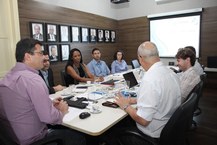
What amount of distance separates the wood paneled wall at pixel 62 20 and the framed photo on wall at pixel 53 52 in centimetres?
14

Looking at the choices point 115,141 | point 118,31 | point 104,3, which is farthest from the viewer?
point 118,31

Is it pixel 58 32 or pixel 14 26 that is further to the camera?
pixel 58 32

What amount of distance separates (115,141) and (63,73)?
1.90 meters

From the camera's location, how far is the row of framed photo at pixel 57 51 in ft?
13.3

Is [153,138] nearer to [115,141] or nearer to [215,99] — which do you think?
[115,141]

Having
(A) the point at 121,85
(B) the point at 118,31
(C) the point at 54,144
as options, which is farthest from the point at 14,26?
(B) the point at 118,31

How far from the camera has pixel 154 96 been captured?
136cm

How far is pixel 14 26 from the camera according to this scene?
3219mm

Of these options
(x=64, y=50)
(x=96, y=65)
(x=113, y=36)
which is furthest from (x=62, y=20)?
(x=113, y=36)

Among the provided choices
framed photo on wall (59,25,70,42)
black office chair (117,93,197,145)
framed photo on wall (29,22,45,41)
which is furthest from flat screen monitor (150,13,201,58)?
black office chair (117,93,197,145)

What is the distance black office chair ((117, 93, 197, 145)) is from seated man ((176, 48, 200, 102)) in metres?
0.70

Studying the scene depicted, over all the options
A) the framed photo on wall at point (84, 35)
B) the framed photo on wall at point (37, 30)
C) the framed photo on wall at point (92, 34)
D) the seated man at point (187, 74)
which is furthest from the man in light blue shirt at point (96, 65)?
the seated man at point (187, 74)

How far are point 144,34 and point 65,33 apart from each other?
279 cm

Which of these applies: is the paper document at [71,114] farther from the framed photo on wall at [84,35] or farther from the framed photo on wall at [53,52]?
the framed photo on wall at [84,35]
